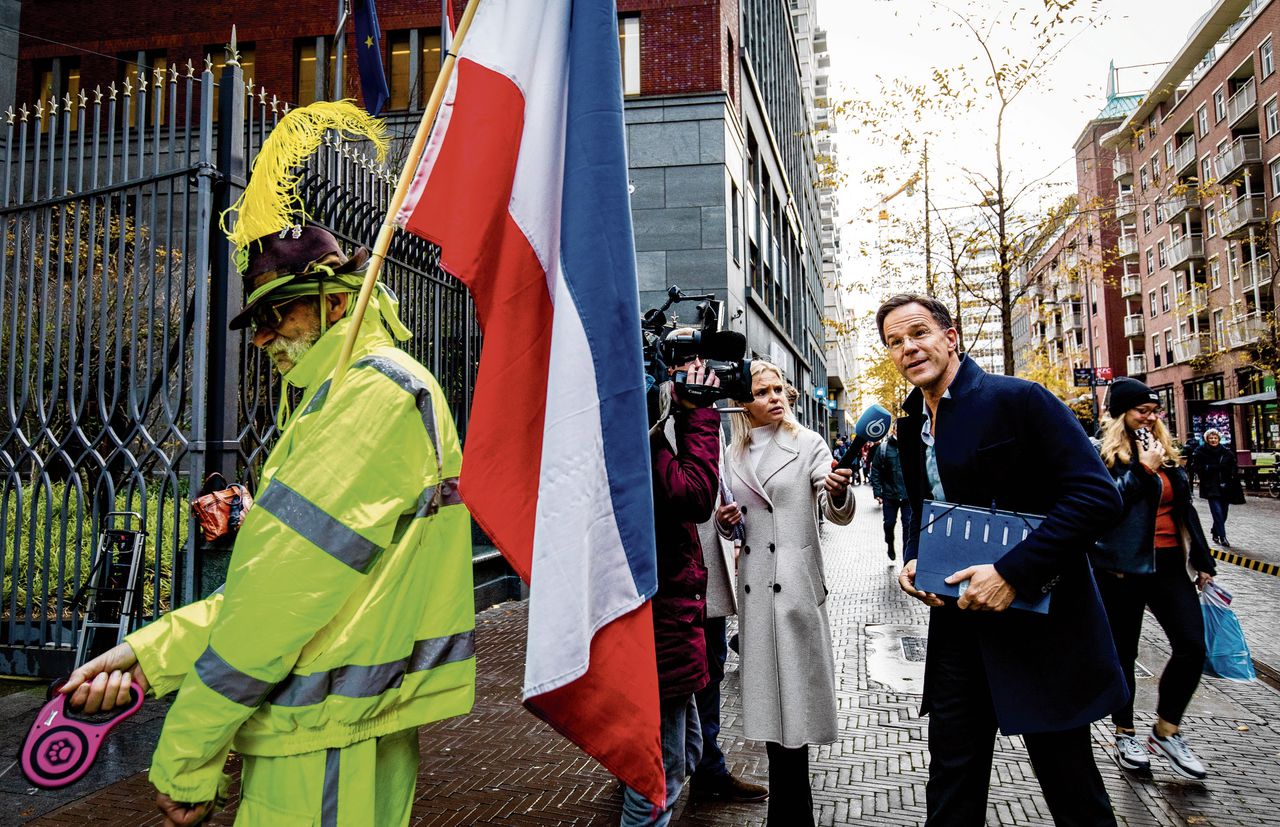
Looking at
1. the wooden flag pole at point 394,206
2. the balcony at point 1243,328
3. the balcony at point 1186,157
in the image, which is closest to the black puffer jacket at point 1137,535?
the wooden flag pole at point 394,206

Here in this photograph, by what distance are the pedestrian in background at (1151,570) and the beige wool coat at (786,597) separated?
5.87 ft

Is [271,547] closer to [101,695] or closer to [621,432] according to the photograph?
[101,695]

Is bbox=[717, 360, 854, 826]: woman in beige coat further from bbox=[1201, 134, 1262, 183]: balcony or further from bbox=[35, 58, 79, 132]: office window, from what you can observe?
bbox=[1201, 134, 1262, 183]: balcony

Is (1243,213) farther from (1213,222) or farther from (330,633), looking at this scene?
(330,633)

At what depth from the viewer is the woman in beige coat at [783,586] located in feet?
11.5

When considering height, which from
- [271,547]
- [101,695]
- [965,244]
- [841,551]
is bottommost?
[841,551]

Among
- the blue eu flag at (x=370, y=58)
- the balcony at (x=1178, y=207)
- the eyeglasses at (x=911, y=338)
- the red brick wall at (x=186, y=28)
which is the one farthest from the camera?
the balcony at (x=1178, y=207)

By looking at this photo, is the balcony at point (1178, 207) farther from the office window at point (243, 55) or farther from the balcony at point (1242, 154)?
the office window at point (243, 55)

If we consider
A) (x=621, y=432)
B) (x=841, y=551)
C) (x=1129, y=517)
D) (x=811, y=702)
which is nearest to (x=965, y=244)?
(x=841, y=551)

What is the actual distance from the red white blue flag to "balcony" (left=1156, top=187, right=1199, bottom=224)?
45.0 metres

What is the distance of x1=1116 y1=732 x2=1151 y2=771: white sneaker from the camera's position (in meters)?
4.30

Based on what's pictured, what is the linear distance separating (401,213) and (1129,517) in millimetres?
4142

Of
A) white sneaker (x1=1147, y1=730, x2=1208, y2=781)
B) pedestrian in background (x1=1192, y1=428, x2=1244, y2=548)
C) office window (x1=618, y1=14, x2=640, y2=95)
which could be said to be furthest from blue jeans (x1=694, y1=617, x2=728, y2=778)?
office window (x1=618, y1=14, x2=640, y2=95)

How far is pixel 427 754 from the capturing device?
15.2 ft
